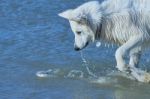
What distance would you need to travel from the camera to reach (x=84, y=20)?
9.24 meters

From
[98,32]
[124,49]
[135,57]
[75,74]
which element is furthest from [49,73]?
[135,57]

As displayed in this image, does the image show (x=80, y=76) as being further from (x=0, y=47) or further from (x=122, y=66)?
(x=0, y=47)

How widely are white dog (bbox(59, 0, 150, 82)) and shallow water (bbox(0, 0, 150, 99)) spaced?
17.9 inches

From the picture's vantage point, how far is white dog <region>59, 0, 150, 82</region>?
9.28 m

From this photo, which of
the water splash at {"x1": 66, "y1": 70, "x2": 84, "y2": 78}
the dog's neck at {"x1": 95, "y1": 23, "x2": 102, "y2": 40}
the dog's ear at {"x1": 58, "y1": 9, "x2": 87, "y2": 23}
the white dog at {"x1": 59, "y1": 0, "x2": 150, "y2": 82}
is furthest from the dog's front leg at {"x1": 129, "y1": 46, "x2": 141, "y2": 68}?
→ the dog's ear at {"x1": 58, "y1": 9, "x2": 87, "y2": 23}

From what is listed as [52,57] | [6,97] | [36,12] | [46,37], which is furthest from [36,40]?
[6,97]

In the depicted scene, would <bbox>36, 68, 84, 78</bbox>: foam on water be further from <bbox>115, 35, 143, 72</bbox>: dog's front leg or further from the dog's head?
<bbox>115, 35, 143, 72</bbox>: dog's front leg

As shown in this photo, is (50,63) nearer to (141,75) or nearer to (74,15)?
(74,15)

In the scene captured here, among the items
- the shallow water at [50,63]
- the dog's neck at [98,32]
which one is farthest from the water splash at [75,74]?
the dog's neck at [98,32]

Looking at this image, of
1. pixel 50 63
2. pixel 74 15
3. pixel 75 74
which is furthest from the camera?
pixel 50 63

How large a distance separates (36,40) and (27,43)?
25 centimetres

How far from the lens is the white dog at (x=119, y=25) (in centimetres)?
928

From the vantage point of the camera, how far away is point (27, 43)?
36.8 ft

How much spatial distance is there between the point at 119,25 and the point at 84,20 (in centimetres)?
59
